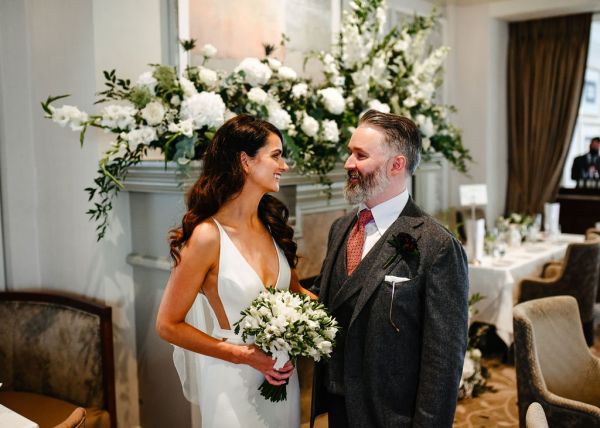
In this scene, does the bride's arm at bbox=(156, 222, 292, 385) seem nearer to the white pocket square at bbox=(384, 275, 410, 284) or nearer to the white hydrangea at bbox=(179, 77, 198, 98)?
the white pocket square at bbox=(384, 275, 410, 284)

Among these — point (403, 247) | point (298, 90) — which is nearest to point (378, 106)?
point (298, 90)

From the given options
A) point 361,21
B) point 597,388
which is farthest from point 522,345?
point 361,21

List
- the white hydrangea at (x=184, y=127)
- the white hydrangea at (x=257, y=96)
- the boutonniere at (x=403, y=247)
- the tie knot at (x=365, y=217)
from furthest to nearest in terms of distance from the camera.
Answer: the white hydrangea at (x=257, y=96) < the white hydrangea at (x=184, y=127) < the tie knot at (x=365, y=217) < the boutonniere at (x=403, y=247)

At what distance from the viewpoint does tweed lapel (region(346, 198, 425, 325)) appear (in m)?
1.91

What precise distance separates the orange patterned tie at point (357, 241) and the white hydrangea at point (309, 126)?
110 cm

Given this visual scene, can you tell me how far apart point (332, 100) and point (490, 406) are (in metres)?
2.41

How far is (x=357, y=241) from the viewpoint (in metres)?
2.10

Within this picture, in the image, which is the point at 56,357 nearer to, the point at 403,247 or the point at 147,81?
the point at 147,81

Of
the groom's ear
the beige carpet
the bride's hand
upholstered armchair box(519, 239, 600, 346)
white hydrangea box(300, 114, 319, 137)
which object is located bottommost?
the beige carpet

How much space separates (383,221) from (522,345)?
1.13 m

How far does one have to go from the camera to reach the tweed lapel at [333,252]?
2.14 meters

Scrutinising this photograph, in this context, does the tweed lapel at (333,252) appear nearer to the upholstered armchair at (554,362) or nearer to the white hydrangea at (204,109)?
the white hydrangea at (204,109)

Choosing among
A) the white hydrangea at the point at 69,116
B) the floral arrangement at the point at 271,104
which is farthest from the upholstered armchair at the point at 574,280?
the white hydrangea at the point at 69,116

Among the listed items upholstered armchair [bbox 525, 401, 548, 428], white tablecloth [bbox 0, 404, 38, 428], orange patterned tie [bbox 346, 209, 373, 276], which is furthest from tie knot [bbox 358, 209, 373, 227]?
white tablecloth [bbox 0, 404, 38, 428]
